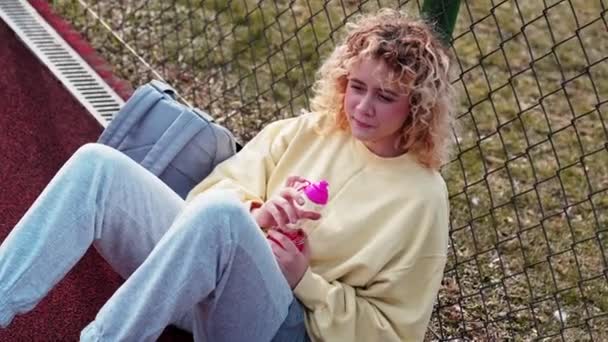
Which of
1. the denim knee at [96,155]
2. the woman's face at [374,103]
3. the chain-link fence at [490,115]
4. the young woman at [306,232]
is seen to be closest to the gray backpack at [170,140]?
the young woman at [306,232]

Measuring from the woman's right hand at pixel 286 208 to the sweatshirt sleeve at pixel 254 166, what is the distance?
0.25 m

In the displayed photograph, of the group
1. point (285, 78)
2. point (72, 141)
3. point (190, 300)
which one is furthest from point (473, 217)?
point (190, 300)

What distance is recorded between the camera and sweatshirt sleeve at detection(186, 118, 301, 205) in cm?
319

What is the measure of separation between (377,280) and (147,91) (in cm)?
111

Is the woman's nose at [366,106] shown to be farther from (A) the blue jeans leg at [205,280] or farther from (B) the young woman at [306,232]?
(A) the blue jeans leg at [205,280]

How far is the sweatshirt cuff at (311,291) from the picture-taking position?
111 inches

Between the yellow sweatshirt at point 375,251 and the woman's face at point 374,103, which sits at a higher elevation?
the woman's face at point 374,103

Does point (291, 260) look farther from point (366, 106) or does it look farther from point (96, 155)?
point (96, 155)

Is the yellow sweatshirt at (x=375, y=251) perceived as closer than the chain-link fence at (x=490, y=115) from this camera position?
Yes

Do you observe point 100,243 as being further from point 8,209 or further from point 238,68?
point 238,68

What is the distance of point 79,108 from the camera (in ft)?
14.8

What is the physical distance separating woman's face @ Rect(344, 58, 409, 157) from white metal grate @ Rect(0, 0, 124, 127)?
1.77m

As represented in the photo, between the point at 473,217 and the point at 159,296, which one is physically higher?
the point at 159,296

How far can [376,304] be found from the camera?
287 centimetres
